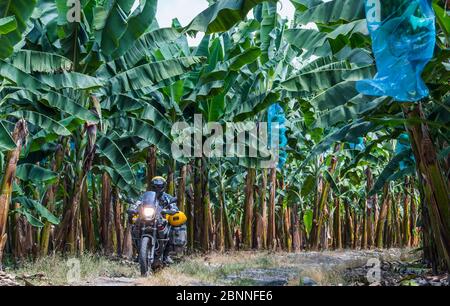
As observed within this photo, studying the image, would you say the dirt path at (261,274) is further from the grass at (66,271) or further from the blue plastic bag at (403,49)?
the blue plastic bag at (403,49)

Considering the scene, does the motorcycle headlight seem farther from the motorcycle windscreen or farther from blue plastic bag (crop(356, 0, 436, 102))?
blue plastic bag (crop(356, 0, 436, 102))

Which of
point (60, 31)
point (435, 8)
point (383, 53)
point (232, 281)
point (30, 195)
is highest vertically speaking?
point (60, 31)

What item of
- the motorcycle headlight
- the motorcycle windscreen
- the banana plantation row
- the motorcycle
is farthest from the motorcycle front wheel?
the banana plantation row

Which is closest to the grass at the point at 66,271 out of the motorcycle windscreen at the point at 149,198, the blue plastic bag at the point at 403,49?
the motorcycle windscreen at the point at 149,198

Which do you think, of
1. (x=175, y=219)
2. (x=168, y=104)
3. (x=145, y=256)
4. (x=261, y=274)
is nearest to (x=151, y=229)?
(x=145, y=256)

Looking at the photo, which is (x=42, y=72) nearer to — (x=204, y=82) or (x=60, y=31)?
(x=60, y=31)

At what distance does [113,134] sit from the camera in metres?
12.1

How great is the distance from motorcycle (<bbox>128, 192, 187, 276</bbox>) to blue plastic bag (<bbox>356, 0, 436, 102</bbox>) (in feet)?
11.0

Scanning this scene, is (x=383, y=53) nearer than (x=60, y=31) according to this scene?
Yes

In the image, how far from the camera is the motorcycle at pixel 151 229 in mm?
7320

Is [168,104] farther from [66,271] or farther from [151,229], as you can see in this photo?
[66,271]

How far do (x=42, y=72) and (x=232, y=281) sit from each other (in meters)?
4.50

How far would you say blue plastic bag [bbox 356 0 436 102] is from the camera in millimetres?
5047
